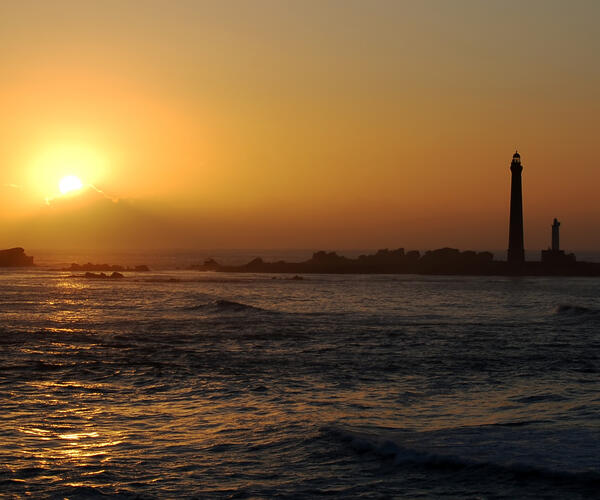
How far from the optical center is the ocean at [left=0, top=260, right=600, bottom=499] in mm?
8188

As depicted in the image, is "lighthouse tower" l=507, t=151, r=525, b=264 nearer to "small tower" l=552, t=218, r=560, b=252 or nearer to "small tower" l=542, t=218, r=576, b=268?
"small tower" l=542, t=218, r=576, b=268

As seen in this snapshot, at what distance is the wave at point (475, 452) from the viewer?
27.8 ft

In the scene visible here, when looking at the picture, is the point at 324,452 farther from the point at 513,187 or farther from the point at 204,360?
the point at 513,187

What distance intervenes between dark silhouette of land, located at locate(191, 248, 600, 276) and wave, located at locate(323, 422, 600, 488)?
86.4m

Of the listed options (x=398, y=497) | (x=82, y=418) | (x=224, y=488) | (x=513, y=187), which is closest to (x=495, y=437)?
(x=398, y=497)

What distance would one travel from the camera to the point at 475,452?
9195mm

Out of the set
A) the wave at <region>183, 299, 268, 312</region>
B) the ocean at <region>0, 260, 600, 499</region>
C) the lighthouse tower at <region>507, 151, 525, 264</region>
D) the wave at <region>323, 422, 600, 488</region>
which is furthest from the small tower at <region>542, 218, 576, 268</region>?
the wave at <region>323, 422, 600, 488</region>

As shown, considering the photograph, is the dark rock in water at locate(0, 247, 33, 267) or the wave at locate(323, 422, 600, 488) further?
the dark rock in water at locate(0, 247, 33, 267)

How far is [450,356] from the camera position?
18.8m

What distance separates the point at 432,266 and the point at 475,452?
303 feet

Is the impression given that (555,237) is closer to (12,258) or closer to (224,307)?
(224,307)

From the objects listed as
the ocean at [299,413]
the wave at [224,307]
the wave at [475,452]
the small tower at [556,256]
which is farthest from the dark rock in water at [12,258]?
the wave at [475,452]

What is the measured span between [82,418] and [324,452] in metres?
3.94

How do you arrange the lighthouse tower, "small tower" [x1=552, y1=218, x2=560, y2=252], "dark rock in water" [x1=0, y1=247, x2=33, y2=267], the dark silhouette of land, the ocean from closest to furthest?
the ocean, the lighthouse tower, the dark silhouette of land, "small tower" [x1=552, y1=218, x2=560, y2=252], "dark rock in water" [x1=0, y1=247, x2=33, y2=267]
